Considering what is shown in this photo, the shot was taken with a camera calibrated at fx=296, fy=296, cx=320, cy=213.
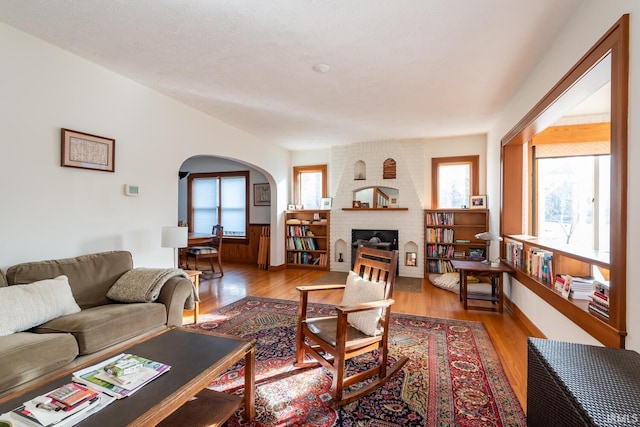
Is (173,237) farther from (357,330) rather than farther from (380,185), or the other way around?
(380,185)

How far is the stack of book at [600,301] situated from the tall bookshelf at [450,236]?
3.31m

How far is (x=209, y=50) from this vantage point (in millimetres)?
2463

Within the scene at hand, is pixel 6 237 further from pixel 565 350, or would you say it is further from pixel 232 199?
pixel 232 199

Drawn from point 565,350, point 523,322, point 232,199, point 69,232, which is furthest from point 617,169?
point 232,199

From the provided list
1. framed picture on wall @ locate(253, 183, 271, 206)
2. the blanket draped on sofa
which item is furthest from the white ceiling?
framed picture on wall @ locate(253, 183, 271, 206)

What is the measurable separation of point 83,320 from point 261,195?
4921 mm

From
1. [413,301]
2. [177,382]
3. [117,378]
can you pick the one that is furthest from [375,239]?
[117,378]

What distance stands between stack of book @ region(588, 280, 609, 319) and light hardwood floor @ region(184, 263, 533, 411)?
2.27 feet

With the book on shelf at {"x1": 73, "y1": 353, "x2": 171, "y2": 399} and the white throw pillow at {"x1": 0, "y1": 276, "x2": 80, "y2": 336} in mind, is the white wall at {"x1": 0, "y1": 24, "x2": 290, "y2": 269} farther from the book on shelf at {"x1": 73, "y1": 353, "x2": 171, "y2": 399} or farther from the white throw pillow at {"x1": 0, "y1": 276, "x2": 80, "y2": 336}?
the book on shelf at {"x1": 73, "y1": 353, "x2": 171, "y2": 399}

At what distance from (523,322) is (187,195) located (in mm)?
7010

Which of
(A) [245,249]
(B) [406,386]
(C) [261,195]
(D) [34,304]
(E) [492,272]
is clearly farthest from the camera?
(A) [245,249]

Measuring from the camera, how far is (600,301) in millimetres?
1784

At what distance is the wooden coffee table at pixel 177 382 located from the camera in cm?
114

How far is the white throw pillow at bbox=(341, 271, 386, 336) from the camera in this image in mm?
2033
